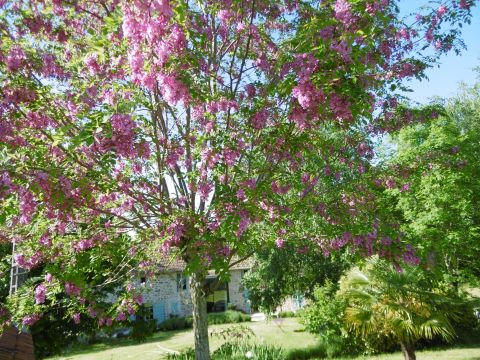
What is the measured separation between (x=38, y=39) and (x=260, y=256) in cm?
1587

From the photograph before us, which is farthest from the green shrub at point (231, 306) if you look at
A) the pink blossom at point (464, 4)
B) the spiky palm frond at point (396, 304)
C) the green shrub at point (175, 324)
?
the pink blossom at point (464, 4)

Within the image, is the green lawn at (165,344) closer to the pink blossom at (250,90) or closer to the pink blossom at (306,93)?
the pink blossom at (250,90)

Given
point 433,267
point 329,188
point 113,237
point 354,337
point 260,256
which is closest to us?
point 113,237

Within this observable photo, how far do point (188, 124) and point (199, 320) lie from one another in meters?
3.61

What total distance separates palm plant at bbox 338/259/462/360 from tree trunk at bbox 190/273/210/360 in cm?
498

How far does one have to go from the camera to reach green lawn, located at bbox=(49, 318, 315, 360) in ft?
53.7

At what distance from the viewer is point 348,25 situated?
4.25m

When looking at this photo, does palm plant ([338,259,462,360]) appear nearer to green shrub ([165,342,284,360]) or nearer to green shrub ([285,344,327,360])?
green shrub ([165,342,284,360])

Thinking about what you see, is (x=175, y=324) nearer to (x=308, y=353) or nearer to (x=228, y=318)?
(x=228, y=318)

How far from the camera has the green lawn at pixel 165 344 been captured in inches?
645

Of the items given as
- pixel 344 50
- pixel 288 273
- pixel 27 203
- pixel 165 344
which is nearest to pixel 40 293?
pixel 27 203

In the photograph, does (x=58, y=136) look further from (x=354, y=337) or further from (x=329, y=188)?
(x=354, y=337)

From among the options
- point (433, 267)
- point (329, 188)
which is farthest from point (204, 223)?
point (433, 267)

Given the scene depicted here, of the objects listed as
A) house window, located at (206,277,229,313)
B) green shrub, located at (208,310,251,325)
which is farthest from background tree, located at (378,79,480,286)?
house window, located at (206,277,229,313)
